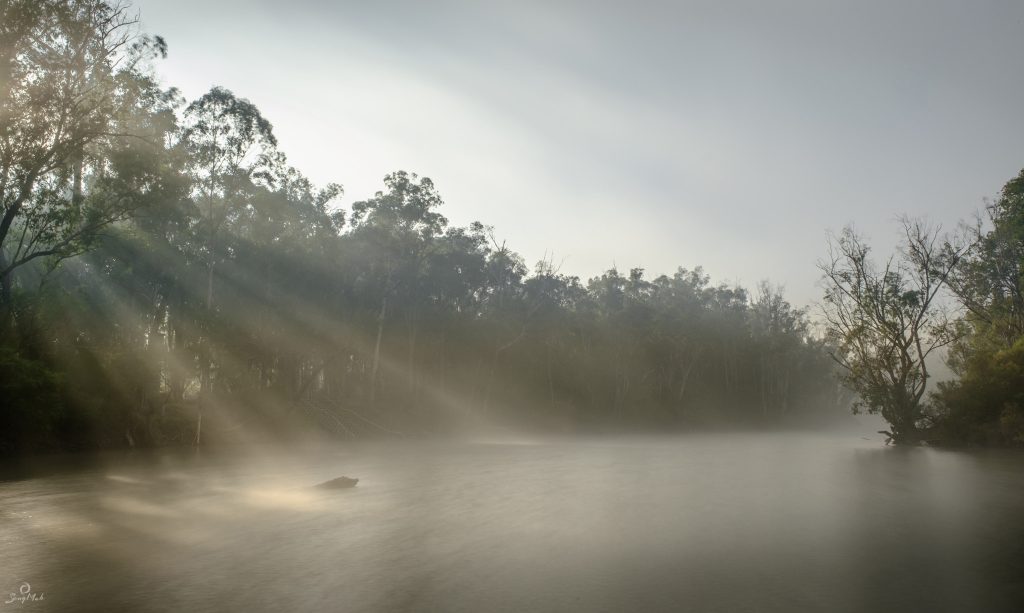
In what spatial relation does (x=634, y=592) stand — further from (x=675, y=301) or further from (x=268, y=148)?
(x=675, y=301)

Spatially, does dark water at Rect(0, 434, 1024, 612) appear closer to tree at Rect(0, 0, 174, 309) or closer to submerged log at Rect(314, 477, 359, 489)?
submerged log at Rect(314, 477, 359, 489)

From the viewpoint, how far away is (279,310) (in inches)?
1722

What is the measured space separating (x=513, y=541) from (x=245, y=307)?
3371 cm

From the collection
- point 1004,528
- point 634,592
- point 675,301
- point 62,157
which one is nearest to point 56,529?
point 634,592

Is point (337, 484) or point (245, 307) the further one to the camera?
point (245, 307)

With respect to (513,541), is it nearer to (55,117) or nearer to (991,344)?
(55,117)

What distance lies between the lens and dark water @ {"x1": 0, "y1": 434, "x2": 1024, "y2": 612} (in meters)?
8.95

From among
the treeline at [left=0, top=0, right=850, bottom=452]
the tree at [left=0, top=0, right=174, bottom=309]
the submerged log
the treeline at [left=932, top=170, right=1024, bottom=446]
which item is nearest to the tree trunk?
the treeline at [left=0, top=0, right=850, bottom=452]

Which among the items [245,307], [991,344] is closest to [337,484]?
[245,307]

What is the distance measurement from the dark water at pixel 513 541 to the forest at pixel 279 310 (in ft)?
33.6

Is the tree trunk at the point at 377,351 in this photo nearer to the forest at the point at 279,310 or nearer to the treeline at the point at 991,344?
the forest at the point at 279,310

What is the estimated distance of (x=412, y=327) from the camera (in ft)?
175

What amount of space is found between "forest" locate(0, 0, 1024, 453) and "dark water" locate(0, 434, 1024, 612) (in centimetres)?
1026

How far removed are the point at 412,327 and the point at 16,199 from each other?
102ft
